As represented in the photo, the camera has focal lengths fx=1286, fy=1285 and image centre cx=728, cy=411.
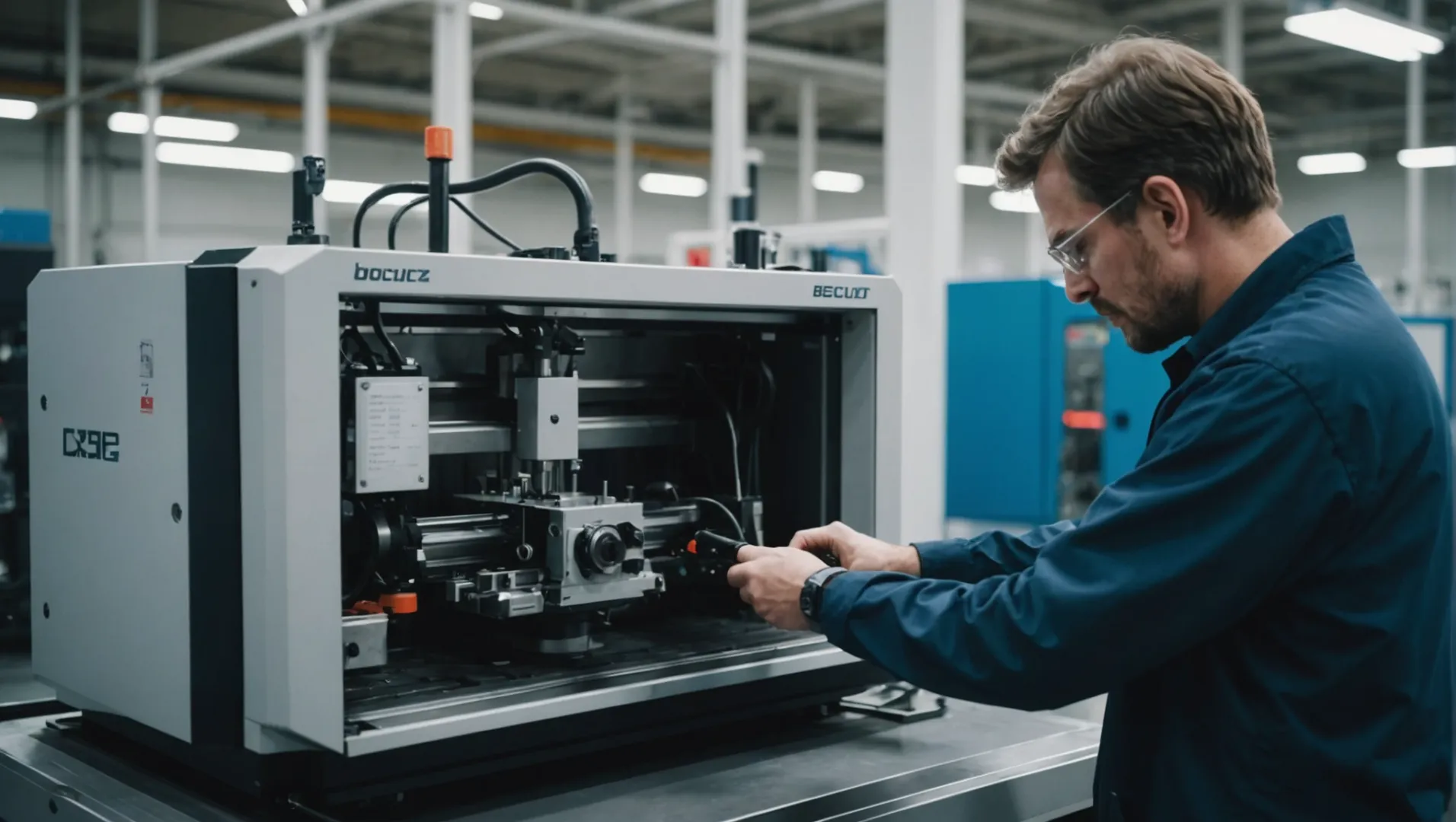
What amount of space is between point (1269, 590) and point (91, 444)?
3.27 feet

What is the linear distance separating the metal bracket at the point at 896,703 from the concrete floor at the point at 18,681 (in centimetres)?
88

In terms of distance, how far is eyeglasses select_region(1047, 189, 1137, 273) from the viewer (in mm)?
1081

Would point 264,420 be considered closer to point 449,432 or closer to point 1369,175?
point 449,432

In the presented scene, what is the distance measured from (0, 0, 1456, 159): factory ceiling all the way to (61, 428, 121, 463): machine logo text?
19.5 ft

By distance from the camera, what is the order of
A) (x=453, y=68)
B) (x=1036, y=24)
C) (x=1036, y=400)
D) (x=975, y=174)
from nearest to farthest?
1. (x=453, y=68)
2. (x=1036, y=400)
3. (x=1036, y=24)
4. (x=975, y=174)

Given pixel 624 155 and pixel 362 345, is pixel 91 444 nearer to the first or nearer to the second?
pixel 362 345

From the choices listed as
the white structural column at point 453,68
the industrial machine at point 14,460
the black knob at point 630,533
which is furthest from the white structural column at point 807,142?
the black knob at point 630,533

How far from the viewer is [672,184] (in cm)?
1250

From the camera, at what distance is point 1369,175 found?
43.1 feet

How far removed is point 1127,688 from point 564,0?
8012 mm

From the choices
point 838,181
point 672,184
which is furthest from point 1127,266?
point 838,181

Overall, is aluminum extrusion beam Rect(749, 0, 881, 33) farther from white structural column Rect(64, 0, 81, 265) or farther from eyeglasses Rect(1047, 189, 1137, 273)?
eyeglasses Rect(1047, 189, 1137, 273)

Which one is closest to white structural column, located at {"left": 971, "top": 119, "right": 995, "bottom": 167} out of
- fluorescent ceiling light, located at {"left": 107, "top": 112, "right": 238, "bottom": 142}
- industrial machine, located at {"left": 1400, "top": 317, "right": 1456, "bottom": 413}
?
fluorescent ceiling light, located at {"left": 107, "top": 112, "right": 238, "bottom": 142}

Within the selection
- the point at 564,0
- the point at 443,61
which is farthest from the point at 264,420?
the point at 564,0
